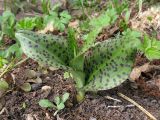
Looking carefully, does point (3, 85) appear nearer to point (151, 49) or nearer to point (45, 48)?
point (45, 48)

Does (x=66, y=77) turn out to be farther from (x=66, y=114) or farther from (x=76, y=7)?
(x=76, y=7)

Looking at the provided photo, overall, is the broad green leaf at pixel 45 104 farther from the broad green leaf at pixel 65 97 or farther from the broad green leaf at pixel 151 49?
the broad green leaf at pixel 151 49

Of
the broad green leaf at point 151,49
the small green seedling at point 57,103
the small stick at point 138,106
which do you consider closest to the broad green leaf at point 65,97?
the small green seedling at point 57,103

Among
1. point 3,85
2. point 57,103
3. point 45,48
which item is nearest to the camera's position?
point 45,48

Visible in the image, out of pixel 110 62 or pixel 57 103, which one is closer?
pixel 110 62

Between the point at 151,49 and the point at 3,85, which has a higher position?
the point at 151,49

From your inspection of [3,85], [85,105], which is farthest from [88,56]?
[3,85]
